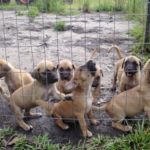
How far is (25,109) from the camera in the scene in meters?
5.33

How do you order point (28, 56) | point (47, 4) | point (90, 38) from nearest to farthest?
point (28, 56) → point (90, 38) → point (47, 4)

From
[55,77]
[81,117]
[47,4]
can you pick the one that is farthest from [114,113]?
[47,4]

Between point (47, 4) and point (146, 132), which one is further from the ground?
point (47, 4)

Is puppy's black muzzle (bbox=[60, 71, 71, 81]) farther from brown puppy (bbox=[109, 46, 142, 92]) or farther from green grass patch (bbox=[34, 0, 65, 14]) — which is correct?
green grass patch (bbox=[34, 0, 65, 14])

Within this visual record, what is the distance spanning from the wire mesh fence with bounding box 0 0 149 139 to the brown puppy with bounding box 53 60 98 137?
482 millimetres

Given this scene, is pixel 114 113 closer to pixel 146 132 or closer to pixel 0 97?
pixel 146 132

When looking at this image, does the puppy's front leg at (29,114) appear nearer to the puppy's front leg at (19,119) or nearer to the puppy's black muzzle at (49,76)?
the puppy's front leg at (19,119)

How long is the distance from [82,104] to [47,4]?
364 inches

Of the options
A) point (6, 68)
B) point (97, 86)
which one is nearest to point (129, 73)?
point (97, 86)

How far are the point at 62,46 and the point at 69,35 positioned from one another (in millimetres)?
1056

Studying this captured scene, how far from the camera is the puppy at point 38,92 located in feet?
16.1

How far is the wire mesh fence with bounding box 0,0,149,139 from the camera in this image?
23.9 ft

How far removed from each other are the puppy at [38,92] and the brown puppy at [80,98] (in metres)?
0.18

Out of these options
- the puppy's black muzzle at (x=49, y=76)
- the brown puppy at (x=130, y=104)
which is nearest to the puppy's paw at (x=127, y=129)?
the brown puppy at (x=130, y=104)
